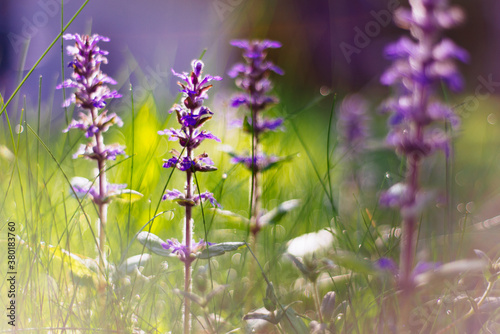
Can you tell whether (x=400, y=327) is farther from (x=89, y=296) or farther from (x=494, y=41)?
(x=494, y=41)

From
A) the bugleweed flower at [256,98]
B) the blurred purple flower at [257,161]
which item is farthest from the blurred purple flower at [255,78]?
the blurred purple flower at [257,161]

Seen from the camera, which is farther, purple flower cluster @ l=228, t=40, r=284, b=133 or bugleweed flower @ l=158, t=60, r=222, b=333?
purple flower cluster @ l=228, t=40, r=284, b=133

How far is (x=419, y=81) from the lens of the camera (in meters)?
0.80

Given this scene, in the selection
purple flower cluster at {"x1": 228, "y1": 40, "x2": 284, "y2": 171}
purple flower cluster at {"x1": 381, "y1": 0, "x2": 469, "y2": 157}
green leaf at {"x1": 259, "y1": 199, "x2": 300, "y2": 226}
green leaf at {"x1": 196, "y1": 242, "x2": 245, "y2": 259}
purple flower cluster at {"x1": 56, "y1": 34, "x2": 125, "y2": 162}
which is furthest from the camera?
purple flower cluster at {"x1": 228, "y1": 40, "x2": 284, "y2": 171}

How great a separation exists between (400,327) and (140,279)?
667mm

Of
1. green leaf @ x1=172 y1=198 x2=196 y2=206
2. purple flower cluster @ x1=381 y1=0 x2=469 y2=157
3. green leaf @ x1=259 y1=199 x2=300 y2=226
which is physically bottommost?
green leaf @ x1=259 y1=199 x2=300 y2=226

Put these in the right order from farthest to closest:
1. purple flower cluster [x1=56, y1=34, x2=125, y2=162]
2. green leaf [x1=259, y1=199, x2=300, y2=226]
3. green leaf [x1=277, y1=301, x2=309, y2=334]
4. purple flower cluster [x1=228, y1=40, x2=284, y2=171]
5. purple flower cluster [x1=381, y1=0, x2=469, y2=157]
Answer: purple flower cluster [x1=228, y1=40, x2=284, y2=171]
green leaf [x1=259, y1=199, x2=300, y2=226]
purple flower cluster [x1=56, y1=34, x2=125, y2=162]
green leaf [x1=277, y1=301, x2=309, y2=334]
purple flower cluster [x1=381, y1=0, x2=469, y2=157]

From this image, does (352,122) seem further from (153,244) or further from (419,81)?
(419,81)

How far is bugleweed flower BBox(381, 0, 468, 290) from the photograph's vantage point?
2.63ft

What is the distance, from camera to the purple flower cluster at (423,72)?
0.80m

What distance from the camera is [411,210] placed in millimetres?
822

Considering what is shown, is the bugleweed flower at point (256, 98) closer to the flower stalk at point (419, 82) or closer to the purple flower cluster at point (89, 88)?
the purple flower cluster at point (89, 88)

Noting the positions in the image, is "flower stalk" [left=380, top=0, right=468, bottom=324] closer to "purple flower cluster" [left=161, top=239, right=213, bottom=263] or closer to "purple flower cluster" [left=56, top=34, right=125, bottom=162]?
"purple flower cluster" [left=161, top=239, right=213, bottom=263]

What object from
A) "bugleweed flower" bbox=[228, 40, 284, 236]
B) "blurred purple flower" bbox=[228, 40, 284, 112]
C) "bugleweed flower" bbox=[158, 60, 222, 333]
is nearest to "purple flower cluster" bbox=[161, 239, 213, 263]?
"bugleweed flower" bbox=[158, 60, 222, 333]
